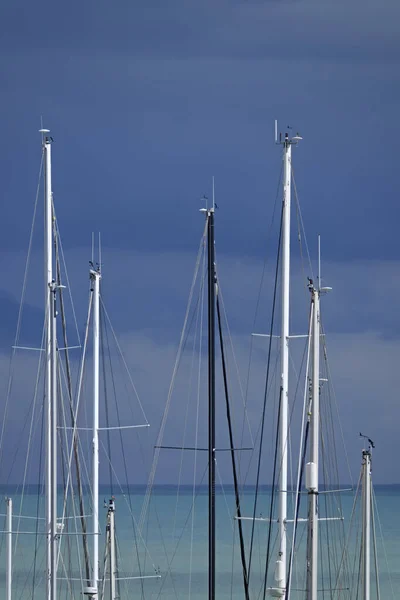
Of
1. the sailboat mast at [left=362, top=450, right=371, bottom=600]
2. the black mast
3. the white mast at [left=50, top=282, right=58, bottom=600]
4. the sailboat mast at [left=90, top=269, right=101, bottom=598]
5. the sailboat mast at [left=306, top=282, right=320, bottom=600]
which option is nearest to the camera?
the sailboat mast at [left=306, top=282, right=320, bottom=600]

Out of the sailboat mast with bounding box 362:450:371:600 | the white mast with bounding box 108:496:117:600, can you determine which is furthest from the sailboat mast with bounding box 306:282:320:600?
the sailboat mast with bounding box 362:450:371:600

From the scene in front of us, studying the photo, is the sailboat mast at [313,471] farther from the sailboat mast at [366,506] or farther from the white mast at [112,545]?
the sailboat mast at [366,506]

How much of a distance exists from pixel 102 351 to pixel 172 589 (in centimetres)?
2768

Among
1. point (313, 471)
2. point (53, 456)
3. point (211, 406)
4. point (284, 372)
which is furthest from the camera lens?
point (284, 372)

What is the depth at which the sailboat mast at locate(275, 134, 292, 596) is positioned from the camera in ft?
90.7

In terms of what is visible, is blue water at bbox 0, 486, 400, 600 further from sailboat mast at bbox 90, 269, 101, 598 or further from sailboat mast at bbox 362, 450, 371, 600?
sailboat mast at bbox 362, 450, 371, 600

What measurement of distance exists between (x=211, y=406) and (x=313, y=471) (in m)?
3.56

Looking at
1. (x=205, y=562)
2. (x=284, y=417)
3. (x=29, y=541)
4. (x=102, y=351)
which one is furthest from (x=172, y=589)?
(x=284, y=417)

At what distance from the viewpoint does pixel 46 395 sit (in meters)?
27.6

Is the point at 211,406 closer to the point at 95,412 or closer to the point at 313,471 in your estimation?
the point at 313,471

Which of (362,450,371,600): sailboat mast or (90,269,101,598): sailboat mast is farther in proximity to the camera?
(362,450,371,600): sailboat mast

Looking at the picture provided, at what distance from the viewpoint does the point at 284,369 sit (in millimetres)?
28594

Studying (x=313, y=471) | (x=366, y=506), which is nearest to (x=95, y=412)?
(x=366, y=506)

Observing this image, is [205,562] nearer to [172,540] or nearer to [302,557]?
[172,540]
